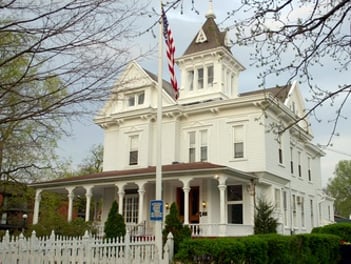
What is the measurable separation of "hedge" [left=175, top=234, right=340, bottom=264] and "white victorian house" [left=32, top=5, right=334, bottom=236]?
621cm

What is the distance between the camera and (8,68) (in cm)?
932

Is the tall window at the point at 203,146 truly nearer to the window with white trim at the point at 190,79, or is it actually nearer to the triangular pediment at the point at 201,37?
the window with white trim at the point at 190,79

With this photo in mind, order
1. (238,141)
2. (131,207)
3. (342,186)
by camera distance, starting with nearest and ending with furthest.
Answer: (238,141), (131,207), (342,186)

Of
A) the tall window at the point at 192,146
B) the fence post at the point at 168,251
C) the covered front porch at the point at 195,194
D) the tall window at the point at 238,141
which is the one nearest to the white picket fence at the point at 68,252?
the fence post at the point at 168,251

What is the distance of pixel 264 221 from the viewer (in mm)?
21344

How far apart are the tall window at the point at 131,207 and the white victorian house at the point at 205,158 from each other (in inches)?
2.3

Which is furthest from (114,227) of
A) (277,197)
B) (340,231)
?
(277,197)

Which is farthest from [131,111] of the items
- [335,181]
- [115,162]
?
[335,181]

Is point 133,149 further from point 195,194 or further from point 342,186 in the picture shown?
point 342,186

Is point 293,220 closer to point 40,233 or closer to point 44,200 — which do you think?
point 40,233

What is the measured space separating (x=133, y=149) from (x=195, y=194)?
5396 millimetres

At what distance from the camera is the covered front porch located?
20.6 m

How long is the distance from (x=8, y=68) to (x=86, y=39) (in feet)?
11.0

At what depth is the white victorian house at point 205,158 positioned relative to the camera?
22516 mm
